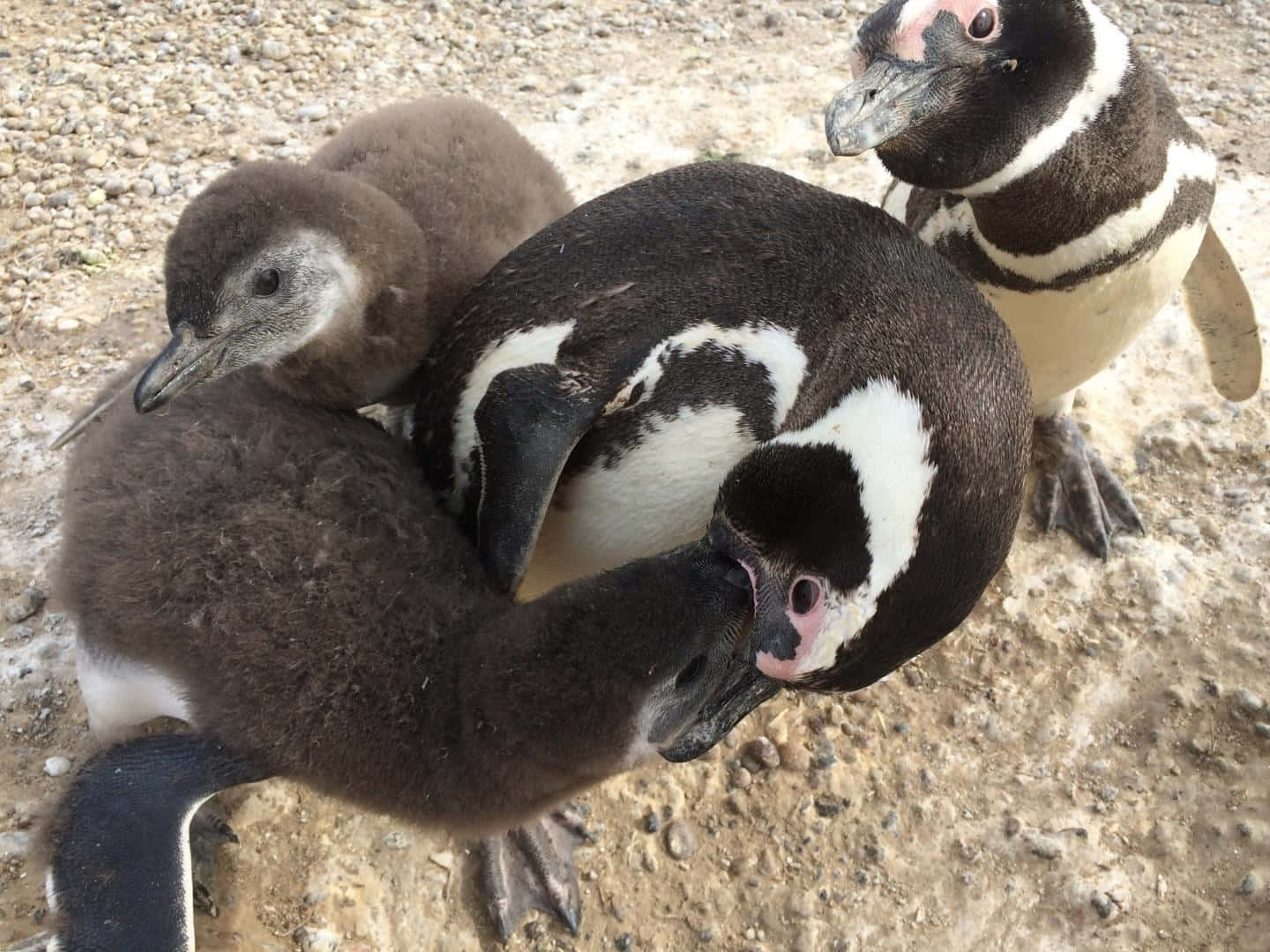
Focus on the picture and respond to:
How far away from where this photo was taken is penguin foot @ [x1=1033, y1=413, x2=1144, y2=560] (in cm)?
277

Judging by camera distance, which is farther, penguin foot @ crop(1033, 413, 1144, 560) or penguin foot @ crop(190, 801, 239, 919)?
penguin foot @ crop(1033, 413, 1144, 560)

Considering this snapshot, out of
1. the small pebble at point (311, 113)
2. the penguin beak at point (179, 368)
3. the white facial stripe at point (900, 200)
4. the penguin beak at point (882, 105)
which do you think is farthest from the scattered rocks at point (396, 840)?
the small pebble at point (311, 113)

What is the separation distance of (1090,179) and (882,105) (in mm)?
464

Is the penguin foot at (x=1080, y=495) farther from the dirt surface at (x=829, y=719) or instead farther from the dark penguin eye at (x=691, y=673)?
the dark penguin eye at (x=691, y=673)

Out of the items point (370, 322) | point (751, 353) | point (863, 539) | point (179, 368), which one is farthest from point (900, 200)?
point (179, 368)

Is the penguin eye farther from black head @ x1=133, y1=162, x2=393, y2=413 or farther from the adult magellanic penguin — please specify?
black head @ x1=133, y1=162, x2=393, y2=413

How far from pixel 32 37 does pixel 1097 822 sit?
157 inches

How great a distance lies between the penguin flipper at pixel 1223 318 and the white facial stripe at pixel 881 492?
158 centimetres

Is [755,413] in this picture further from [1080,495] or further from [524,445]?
[1080,495]

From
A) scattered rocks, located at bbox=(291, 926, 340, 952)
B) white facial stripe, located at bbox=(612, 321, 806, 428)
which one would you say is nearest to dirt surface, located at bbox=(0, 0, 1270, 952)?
scattered rocks, located at bbox=(291, 926, 340, 952)

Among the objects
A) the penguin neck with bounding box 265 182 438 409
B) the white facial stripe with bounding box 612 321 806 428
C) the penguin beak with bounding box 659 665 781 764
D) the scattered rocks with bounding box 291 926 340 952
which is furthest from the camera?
the penguin neck with bounding box 265 182 438 409

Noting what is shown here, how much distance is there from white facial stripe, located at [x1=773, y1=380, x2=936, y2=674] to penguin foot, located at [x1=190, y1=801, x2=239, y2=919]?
1.19 m

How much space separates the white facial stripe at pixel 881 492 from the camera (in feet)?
4.99

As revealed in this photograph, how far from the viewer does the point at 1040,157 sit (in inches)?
79.0
